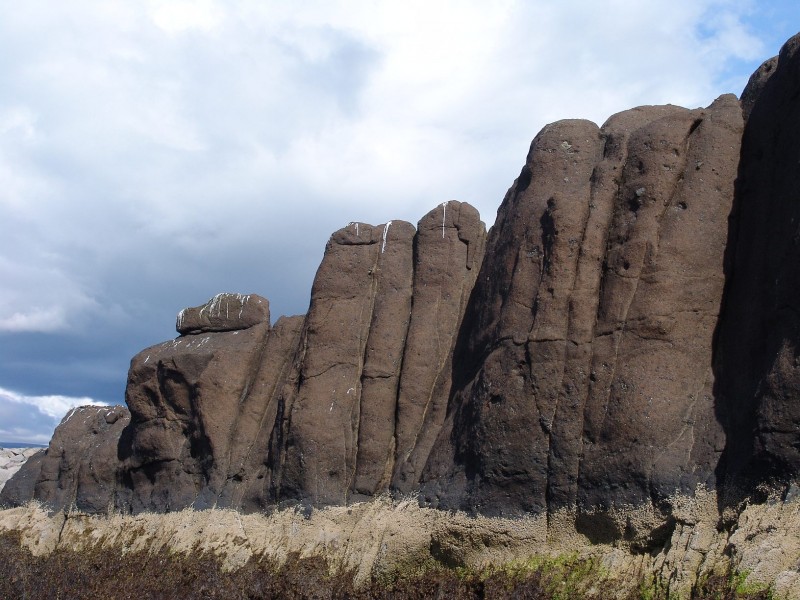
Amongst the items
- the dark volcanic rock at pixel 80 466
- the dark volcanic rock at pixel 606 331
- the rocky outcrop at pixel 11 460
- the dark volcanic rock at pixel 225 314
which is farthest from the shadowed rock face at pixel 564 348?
the rocky outcrop at pixel 11 460

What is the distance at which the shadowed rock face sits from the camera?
10.5 m

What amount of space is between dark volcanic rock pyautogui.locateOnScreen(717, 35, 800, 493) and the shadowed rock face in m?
0.03

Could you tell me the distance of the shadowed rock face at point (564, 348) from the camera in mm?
10484

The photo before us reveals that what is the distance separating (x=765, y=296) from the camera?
10.6 meters

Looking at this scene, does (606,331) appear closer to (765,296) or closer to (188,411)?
(765,296)

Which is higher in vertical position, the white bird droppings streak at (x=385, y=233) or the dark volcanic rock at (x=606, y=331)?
the white bird droppings streak at (x=385, y=233)

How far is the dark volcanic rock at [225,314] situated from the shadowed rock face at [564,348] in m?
1.53

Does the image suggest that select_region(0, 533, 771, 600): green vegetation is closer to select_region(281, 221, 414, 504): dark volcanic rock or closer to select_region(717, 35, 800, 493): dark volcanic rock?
select_region(717, 35, 800, 493): dark volcanic rock

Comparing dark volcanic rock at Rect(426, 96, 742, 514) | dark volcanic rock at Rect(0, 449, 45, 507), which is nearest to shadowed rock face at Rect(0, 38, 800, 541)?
dark volcanic rock at Rect(426, 96, 742, 514)

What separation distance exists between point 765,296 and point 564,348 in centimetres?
259

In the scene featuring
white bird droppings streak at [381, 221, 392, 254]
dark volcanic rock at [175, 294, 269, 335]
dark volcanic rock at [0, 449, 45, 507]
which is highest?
white bird droppings streak at [381, 221, 392, 254]

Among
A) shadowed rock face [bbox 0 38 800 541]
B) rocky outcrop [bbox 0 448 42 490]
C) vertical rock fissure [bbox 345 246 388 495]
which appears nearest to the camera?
shadowed rock face [bbox 0 38 800 541]

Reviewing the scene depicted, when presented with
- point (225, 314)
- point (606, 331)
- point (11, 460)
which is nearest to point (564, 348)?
point (606, 331)

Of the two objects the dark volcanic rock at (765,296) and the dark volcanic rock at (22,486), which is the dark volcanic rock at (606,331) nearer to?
the dark volcanic rock at (765,296)
